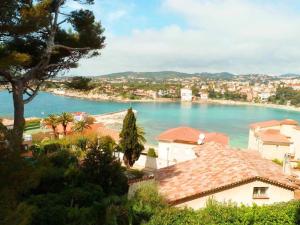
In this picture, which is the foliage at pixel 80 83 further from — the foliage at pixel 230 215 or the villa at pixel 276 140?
the villa at pixel 276 140

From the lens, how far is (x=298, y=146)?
45.2m

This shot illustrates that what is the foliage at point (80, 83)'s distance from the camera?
62.4ft

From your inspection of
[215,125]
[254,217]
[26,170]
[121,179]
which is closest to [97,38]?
[121,179]

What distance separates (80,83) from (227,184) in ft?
28.0

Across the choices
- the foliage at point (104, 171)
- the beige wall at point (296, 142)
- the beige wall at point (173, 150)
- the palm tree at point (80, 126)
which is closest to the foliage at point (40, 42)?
the foliage at point (104, 171)

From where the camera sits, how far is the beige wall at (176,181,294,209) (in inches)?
633

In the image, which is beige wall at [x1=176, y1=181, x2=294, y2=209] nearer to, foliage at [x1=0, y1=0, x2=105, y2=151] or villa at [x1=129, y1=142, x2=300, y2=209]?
villa at [x1=129, y1=142, x2=300, y2=209]

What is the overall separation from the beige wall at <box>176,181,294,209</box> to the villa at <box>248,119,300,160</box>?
24.7 m

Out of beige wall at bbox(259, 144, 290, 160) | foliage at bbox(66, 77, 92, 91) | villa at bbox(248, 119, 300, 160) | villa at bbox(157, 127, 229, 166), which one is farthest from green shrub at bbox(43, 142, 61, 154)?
beige wall at bbox(259, 144, 290, 160)

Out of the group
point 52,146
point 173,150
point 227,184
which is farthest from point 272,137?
point 227,184

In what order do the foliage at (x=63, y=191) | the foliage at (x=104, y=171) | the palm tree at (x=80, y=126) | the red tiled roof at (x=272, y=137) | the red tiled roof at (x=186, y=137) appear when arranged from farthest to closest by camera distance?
the palm tree at (x=80, y=126) < the red tiled roof at (x=272, y=137) < the red tiled roof at (x=186, y=137) < the foliage at (x=104, y=171) < the foliage at (x=63, y=191)

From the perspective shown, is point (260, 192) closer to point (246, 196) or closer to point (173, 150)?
point (246, 196)

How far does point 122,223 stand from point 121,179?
545cm

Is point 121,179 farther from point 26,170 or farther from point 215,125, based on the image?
point 215,125
